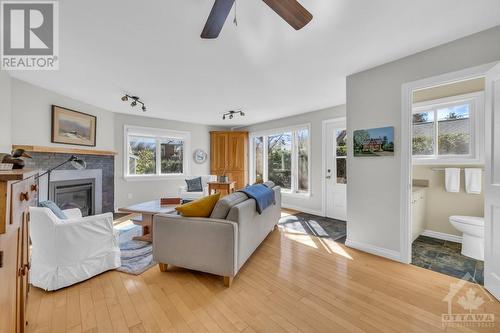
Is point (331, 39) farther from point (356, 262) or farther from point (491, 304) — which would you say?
point (491, 304)

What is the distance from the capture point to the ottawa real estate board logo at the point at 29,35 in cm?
162

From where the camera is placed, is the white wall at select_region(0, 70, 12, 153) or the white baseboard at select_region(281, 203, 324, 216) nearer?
the white wall at select_region(0, 70, 12, 153)

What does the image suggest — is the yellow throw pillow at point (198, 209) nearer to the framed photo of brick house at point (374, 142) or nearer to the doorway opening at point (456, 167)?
the framed photo of brick house at point (374, 142)

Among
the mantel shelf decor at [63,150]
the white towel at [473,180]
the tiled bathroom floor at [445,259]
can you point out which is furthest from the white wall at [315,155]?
the mantel shelf decor at [63,150]

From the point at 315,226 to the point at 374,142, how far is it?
6.04 feet

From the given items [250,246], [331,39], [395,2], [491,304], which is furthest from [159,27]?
[491,304]

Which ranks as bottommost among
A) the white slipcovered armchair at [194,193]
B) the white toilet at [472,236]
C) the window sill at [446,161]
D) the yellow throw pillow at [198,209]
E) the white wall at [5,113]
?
the white toilet at [472,236]

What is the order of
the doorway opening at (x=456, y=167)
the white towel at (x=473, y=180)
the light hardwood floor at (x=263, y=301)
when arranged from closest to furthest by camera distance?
the light hardwood floor at (x=263, y=301) → the doorway opening at (x=456, y=167) → the white towel at (x=473, y=180)

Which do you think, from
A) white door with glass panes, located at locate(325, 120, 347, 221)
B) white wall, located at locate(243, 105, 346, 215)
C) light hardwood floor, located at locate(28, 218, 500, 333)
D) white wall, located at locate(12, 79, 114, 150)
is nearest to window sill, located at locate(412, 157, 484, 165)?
white door with glass panes, located at locate(325, 120, 347, 221)

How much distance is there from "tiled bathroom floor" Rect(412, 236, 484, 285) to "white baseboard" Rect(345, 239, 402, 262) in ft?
0.63

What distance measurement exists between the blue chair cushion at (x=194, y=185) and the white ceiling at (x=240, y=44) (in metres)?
2.21

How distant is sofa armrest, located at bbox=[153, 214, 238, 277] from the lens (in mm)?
1918

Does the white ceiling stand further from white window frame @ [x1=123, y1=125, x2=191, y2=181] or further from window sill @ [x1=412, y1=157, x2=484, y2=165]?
window sill @ [x1=412, y1=157, x2=484, y2=165]

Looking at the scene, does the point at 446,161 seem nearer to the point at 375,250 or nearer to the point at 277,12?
the point at 375,250
